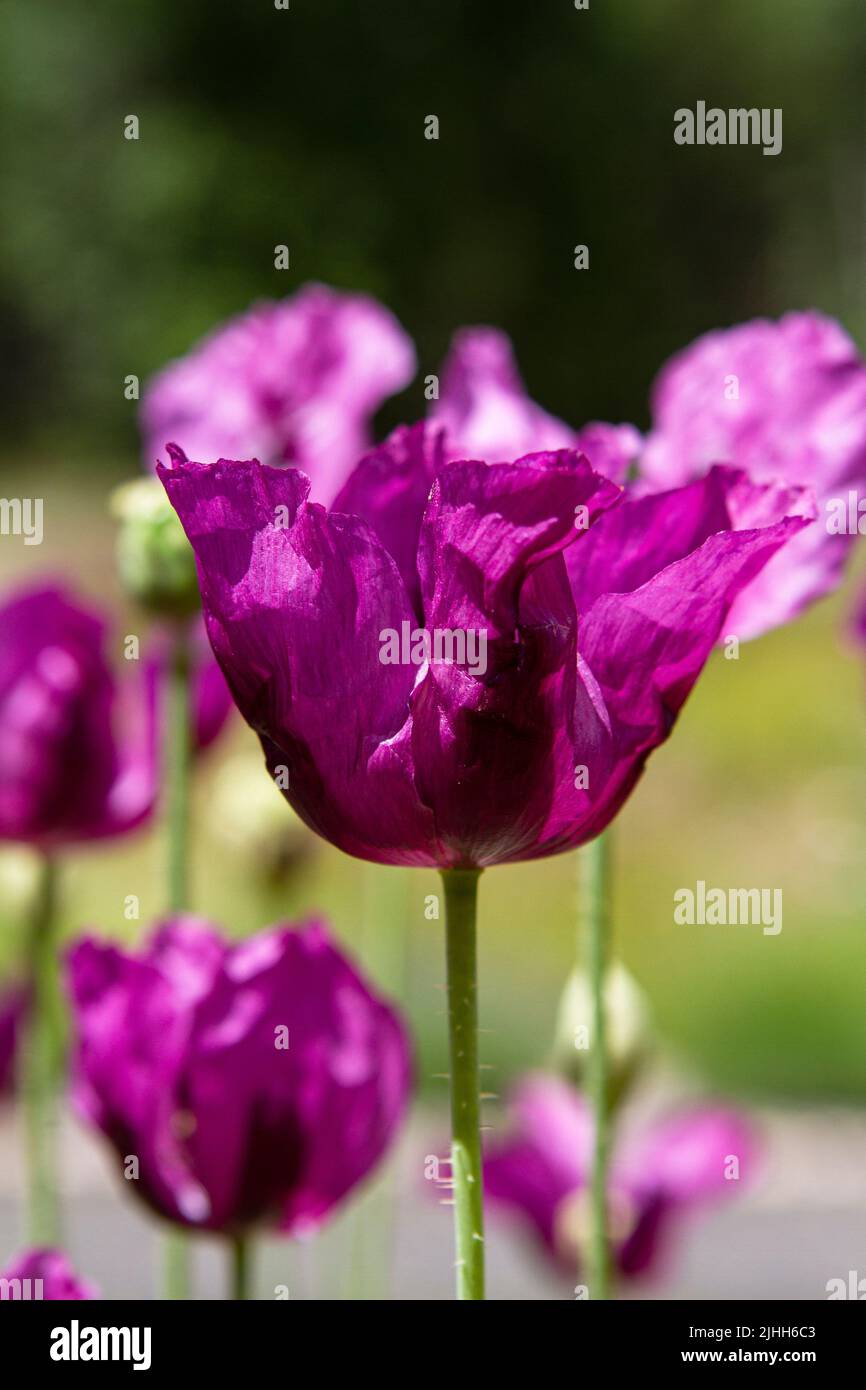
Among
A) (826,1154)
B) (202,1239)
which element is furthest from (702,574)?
(826,1154)

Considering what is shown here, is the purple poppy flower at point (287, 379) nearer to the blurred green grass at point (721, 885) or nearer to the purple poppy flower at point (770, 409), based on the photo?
the purple poppy flower at point (770, 409)

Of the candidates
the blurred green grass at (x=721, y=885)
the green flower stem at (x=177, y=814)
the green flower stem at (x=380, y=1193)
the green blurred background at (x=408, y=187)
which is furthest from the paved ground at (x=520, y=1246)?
the green blurred background at (x=408, y=187)

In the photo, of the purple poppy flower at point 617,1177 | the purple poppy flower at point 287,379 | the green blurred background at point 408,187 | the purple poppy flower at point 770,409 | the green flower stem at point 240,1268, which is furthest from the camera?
the green blurred background at point 408,187

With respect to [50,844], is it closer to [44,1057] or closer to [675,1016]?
[44,1057]

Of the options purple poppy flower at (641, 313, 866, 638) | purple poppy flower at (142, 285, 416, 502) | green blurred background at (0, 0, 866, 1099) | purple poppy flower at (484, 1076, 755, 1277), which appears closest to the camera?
purple poppy flower at (641, 313, 866, 638)

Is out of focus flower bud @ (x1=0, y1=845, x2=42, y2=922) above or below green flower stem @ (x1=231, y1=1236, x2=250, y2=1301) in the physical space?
above

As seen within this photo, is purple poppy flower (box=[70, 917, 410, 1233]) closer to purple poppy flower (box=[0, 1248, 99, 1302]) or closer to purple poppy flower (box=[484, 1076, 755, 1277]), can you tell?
purple poppy flower (box=[0, 1248, 99, 1302])

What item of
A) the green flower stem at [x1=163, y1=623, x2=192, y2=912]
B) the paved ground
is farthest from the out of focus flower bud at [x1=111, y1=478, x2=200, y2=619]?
the paved ground
